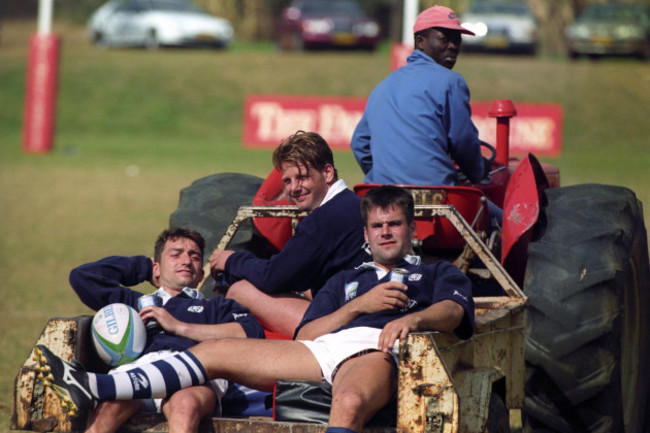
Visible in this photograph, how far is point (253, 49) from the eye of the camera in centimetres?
3778

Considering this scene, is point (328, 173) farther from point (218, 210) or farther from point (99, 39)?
point (99, 39)

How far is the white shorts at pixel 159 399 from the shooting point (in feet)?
13.0

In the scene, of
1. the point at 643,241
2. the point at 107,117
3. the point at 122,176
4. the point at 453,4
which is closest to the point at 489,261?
the point at 643,241

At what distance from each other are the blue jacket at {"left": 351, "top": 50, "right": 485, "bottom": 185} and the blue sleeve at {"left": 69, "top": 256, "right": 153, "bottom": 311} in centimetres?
136

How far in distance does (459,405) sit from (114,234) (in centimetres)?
973

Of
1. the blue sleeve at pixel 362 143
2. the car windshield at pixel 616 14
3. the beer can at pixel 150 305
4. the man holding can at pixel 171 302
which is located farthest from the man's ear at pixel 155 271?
the car windshield at pixel 616 14

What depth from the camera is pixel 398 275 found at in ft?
13.4

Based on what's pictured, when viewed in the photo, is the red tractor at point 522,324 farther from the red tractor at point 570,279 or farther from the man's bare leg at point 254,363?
the man's bare leg at point 254,363

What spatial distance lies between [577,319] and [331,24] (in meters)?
27.3

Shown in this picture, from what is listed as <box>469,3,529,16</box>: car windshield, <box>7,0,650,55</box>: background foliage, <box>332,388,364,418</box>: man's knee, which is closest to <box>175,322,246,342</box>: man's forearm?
<box>332,388,364,418</box>: man's knee

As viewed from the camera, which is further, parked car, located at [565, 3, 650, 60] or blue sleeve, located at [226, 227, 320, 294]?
parked car, located at [565, 3, 650, 60]

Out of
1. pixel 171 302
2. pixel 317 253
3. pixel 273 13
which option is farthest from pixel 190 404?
pixel 273 13

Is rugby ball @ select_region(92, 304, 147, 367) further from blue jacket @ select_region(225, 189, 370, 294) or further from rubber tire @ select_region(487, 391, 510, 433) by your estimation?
rubber tire @ select_region(487, 391, 510, 433)

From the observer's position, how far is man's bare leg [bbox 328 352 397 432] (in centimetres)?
357
